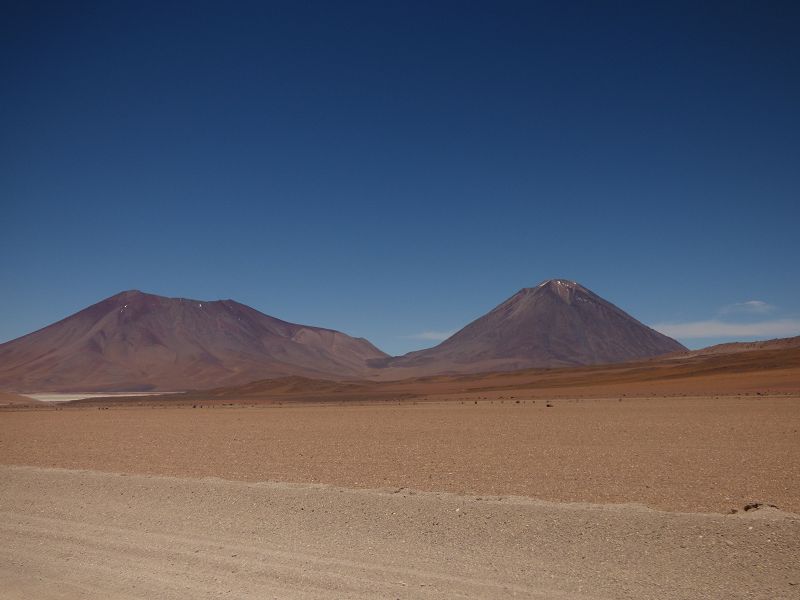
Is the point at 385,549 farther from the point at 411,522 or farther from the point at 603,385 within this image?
the point at 603,385

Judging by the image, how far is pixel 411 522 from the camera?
33.5ft

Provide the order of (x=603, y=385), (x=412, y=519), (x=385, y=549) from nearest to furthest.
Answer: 1. (x=385, y=549)
2. (x=412, y=519)
3. (x=603, y=385)

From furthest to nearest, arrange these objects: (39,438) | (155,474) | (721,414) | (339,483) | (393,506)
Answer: (721,414) < (39,438) < (155,474) < (339,483) < (393,506)

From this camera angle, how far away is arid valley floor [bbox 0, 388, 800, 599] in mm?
7562

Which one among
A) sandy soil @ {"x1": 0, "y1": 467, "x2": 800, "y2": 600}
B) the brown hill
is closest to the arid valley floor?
sandy soil @ {"x1": 0, "y1": 467, "x2": 800, "y2": 600}

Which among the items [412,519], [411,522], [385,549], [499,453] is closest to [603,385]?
[499,453]

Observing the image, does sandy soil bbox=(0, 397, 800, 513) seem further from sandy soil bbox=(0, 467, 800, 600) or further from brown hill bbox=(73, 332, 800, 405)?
brown hill bbox=(73, 332, 800, 405)

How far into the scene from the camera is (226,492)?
510 inches

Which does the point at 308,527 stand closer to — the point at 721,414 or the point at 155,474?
the point at 155,474

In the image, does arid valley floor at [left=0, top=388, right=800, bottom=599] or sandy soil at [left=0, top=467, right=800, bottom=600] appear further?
arid valley floor at [left=0, top=388, right=800, bottom=599]

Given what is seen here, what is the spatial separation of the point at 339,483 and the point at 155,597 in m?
7.26

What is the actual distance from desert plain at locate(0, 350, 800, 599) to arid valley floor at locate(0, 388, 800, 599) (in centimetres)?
4

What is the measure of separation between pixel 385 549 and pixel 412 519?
5.05ft

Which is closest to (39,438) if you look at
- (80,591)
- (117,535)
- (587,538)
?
(117,535)
